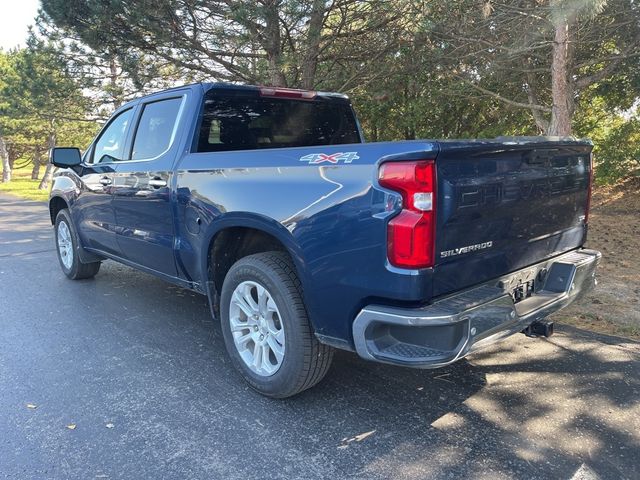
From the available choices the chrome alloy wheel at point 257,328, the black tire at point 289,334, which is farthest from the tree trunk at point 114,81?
the black tire at point 289,334

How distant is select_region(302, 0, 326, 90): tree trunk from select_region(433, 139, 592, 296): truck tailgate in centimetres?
525

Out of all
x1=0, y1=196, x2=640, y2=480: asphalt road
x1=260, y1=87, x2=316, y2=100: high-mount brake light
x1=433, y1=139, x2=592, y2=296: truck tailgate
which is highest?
x1=260, y1=87, x2=316, y2=100: high-mount brake light

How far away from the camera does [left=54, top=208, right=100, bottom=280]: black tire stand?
607cm

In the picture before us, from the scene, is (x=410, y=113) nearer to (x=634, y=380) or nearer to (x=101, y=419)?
(x=634, y=380)

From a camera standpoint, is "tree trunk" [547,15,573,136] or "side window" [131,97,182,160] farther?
"tree trunk" [547,15,573,136]

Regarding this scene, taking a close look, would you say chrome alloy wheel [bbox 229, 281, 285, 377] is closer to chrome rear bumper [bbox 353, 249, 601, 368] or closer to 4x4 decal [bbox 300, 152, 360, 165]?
chrome rear bumper [bbox 353, 249, 601, 368]

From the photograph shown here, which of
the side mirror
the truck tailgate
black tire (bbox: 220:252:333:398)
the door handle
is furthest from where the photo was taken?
the side mirror

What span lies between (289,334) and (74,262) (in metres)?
4.22

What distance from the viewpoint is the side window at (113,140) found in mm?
4980

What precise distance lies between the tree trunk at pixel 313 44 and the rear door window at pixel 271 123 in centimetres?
336

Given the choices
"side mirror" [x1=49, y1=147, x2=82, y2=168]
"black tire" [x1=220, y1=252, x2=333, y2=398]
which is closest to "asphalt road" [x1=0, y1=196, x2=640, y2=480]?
"black tire" [x1=220, y1=252, x2=333, y2=398]

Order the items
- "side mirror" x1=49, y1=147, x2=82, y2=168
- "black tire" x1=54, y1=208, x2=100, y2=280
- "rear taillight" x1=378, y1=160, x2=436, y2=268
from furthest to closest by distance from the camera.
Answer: "black tire" x1=54, y1=208, x2=100, y2=280 → "side mirror" x1=49, y1=147, x2=82, y2=168 → "rear taillight" x1=378, y1=160, x2=436, y2=268

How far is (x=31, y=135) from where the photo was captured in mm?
30516

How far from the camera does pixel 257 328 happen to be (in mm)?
3434
